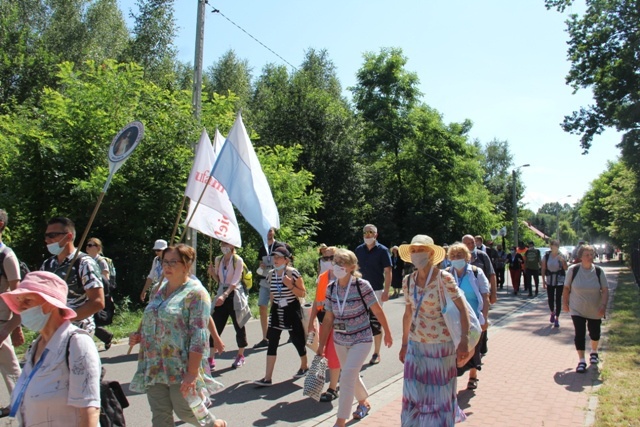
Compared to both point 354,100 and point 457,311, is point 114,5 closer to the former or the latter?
point 354,100

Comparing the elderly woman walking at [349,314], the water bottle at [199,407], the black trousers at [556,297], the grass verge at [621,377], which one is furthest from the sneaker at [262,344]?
the black trousers at [556,297]

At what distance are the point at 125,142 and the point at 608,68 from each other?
1055 inches

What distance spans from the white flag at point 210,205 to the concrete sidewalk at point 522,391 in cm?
277

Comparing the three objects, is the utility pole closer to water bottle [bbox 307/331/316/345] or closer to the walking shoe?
the walking shoe

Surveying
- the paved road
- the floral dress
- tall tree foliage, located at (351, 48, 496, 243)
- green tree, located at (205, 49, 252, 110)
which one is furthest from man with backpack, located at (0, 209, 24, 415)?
green tree, located at (205, 49, 252, 110)

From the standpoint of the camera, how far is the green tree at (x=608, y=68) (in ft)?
84.4

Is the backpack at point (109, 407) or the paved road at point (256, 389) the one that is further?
the paved road at point (256, 389)

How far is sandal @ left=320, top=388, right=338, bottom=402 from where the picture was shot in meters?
6.84

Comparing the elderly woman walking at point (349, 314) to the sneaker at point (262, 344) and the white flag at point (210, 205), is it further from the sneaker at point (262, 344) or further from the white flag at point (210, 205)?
the sneaker at point (262, 344)

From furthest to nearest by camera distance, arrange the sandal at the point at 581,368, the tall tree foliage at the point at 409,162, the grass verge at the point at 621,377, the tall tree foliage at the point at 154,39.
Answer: the tall tree foliage at the point at 409,162, the tall tree foliage at the point at 154,39, the sandal at the point at 581,368, the grass verge at the point at 621,377

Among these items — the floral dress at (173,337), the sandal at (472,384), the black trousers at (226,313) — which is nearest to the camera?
the floral dress at (173,337)

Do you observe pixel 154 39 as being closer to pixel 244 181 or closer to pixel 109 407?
pixel 244 181

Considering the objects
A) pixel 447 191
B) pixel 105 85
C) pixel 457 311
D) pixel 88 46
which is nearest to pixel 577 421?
pixel 457 311

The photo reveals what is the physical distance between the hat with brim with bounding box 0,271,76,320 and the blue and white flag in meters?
3.70
